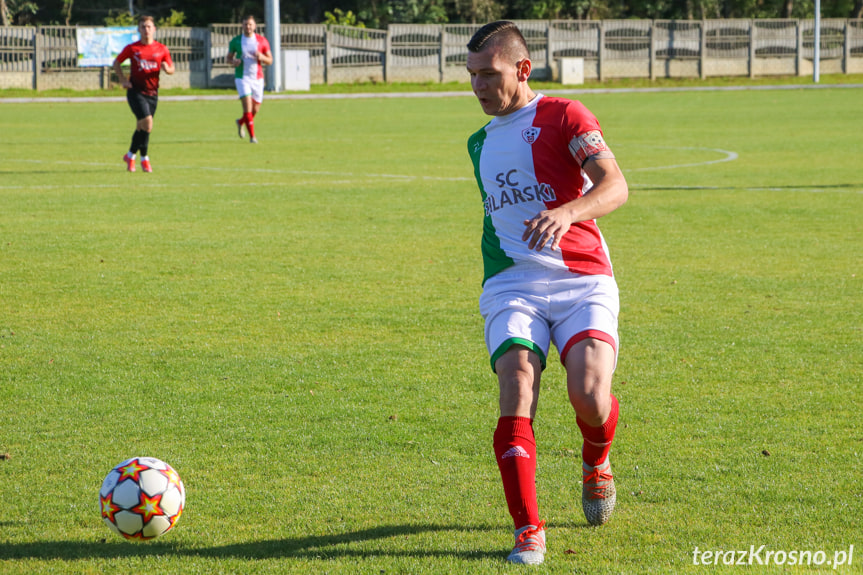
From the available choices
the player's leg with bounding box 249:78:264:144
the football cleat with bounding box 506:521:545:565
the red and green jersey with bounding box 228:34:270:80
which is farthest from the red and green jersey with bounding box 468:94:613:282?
the red and green jersey with bounding box 228:34:270:80

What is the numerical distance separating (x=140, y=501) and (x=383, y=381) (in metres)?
2.39

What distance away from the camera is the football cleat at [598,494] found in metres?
4.11

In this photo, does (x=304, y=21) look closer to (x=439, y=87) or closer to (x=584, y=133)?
(x=439, y=87)

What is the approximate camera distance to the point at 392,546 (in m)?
3.96

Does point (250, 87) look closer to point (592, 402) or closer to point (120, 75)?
point (120, 75)

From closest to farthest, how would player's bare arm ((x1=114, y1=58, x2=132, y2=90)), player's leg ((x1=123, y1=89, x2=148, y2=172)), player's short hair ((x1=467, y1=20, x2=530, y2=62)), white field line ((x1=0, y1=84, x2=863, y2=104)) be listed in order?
1. player's short hair ((x1=467, y1=20, x2=530, y2=62))
2. player's bare arm ((x1=114, y1=58, x2=132, y2=90))
3. player's leg ((x1=123, y1=89, x2=148, y2=172))
4. white field line ((x1=0, y1=84, x2=863, y2=104))

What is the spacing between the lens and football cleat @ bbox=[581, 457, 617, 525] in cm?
411

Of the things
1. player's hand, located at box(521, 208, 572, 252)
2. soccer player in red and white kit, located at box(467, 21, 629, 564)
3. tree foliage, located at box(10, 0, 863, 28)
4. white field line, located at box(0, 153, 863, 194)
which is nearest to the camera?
player's hand, located at box(521, 208, 572, 252)

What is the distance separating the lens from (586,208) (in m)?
3.76

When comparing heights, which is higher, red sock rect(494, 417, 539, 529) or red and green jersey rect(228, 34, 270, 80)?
red and green jersey rect(228, 34, 270, 80)

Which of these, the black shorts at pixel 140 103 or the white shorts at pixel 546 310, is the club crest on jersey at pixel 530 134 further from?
the black shorts at pixel 140 103

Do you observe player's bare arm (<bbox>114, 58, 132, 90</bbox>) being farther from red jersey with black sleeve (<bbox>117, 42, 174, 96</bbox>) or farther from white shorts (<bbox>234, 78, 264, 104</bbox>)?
white shorts (<bbox>234, 78, 264, 104</bbox>)

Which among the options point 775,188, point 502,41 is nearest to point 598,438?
point 502,41

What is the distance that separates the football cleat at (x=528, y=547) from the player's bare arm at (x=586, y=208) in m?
0.99
